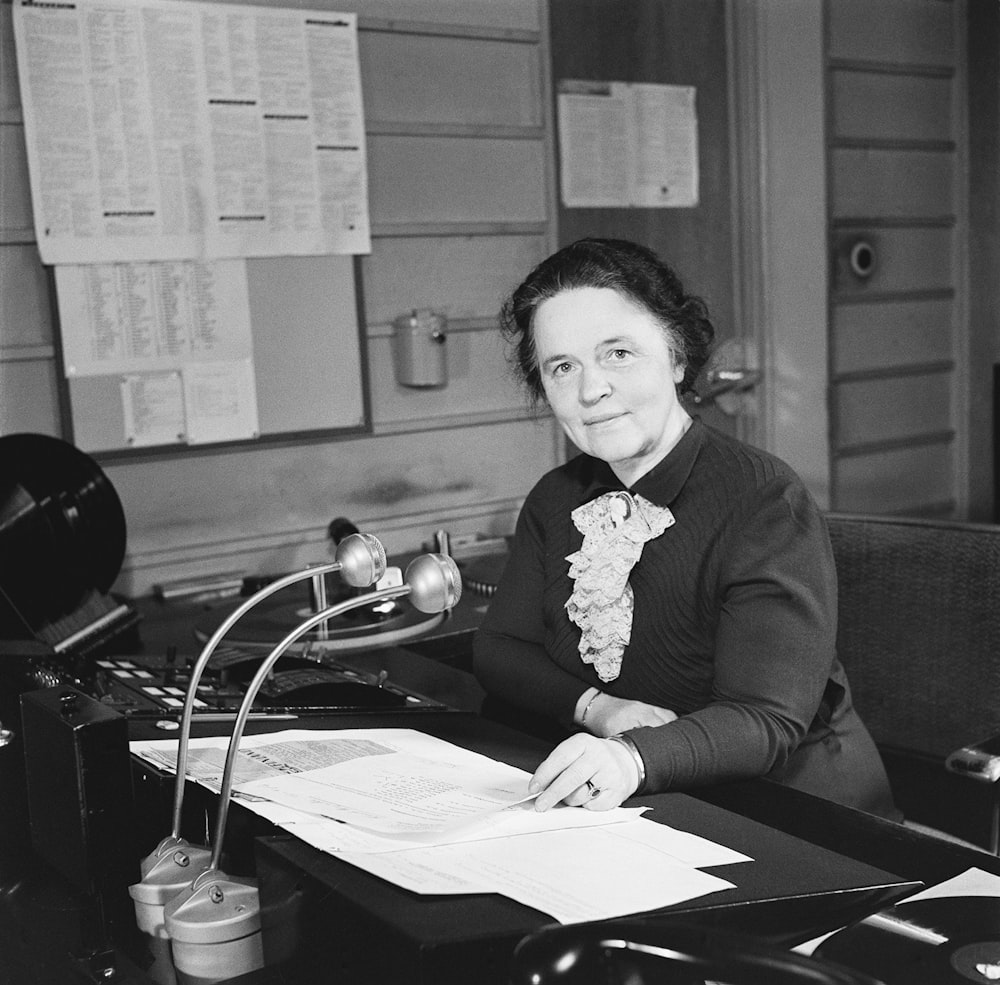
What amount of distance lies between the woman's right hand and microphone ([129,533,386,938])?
502 mm

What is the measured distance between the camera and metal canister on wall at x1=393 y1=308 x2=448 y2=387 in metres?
2.87

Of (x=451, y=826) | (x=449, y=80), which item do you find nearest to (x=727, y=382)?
(x=449, y=80)

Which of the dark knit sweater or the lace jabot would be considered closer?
the dark knit sweater

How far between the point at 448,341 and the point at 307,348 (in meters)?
0.37

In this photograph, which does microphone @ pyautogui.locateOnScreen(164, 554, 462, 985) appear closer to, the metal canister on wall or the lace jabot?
the lace jabot

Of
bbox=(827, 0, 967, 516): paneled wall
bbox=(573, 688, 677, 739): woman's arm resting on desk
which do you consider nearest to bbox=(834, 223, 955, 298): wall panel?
bbox=(827, 0, 967, 516): paneled wall

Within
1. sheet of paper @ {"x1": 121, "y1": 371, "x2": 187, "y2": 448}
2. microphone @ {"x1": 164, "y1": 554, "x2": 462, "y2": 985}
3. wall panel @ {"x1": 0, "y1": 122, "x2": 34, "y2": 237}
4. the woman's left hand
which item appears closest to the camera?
microphone @ {"x1": 164, "y1": 554, "x2": 462, "y2": 985}

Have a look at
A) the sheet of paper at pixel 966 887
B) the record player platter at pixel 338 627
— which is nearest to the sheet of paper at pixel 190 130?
the record player platter at pixel 338 627

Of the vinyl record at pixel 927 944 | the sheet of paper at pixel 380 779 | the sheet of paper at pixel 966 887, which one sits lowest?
the sheet of paper at pixel 966 887

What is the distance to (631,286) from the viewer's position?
5.44 ft

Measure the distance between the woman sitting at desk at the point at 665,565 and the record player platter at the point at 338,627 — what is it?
349mm

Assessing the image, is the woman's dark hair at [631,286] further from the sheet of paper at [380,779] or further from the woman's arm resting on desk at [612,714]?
the sheet of paper at [380,779]

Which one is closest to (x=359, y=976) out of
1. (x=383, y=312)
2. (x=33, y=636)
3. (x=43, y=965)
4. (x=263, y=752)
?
(x=43, y=965)

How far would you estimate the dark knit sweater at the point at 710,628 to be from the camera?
57.4 inches
